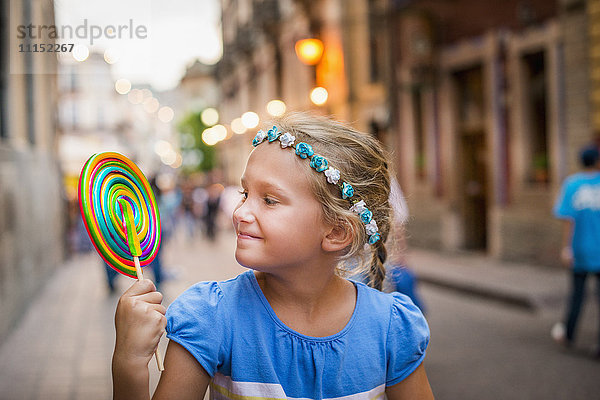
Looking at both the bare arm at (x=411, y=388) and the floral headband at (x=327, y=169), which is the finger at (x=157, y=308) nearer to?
the floral headband at (x=327, y=169)

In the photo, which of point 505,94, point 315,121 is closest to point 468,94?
point 505,94

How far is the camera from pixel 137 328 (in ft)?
4.84

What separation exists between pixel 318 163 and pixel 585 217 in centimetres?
474

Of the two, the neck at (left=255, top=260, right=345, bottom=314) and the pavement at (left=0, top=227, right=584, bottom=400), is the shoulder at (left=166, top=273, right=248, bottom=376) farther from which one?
the pavement at (left=0, top=227, right=584, bottom=400)

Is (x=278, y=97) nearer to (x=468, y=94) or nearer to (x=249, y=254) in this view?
(x=468, y=94)

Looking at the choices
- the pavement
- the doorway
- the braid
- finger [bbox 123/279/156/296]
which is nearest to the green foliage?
the pavement

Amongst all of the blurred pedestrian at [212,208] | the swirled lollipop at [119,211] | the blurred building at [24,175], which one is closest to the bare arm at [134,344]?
the swirled lollipop at [119,211]

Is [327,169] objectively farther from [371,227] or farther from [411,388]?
[411,388]

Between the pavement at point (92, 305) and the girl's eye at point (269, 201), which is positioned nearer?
the girl's eye at point (269, 201)

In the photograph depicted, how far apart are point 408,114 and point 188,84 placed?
2360 inches

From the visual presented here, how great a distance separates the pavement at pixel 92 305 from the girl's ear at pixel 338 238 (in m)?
3.12

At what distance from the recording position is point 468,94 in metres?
13.4

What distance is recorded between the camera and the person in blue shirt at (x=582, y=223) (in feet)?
18.3

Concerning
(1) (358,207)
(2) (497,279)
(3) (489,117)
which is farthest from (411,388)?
(3) (489,117)
